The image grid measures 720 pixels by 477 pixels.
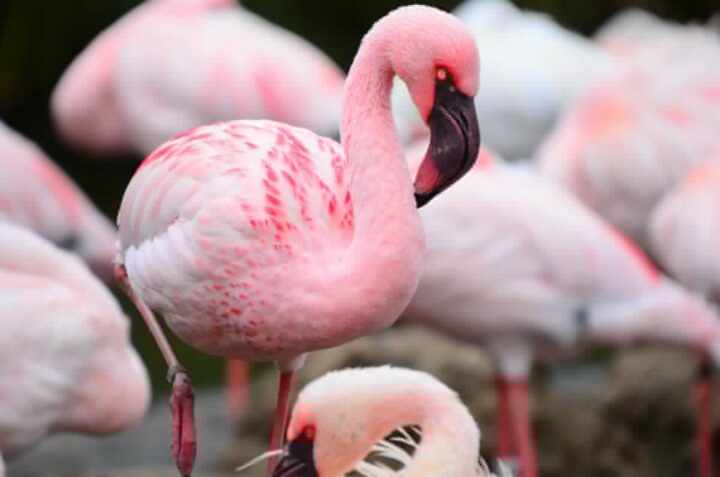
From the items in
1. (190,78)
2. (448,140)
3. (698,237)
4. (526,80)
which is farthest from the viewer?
(526,80)

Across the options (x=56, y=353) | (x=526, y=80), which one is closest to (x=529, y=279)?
(x=56, y=353)

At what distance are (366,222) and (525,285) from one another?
182cm

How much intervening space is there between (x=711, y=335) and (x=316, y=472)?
2307mm

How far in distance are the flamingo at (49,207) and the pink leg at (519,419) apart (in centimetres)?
131

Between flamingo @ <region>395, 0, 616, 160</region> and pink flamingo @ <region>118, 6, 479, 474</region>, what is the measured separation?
3.31m

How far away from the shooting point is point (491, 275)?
4.71 metres

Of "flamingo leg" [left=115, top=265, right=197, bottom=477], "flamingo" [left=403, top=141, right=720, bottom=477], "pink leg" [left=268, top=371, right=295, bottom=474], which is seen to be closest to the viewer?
"flamingo leg" [left=115, top=265, right=197, bottom=477]

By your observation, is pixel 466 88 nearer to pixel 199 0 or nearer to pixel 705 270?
pixel 705 270

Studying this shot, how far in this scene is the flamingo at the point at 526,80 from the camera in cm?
675

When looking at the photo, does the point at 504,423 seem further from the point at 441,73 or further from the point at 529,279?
the point at 441,73

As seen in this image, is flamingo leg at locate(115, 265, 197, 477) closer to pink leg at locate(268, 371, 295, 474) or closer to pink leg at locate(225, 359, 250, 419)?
pink leg at locate(268, 371, 295, 474)

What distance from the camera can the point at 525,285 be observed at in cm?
476

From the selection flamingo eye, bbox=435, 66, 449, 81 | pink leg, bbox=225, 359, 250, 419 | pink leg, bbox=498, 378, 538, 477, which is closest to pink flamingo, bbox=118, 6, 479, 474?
flamingo eye, bbox=435, 66, 449, 81

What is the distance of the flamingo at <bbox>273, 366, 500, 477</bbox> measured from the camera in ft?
9.59
